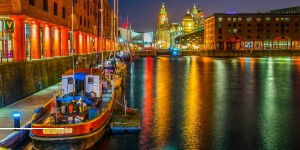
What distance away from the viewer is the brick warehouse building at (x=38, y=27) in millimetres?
39375

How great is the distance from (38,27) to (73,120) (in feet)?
87.0

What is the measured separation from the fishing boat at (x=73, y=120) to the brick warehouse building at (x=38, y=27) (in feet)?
24.8

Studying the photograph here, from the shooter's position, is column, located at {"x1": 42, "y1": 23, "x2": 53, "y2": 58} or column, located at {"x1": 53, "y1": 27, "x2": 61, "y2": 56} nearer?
column, located at {"x1": 42, "y1": 23, "x2": 53, "y2": 58}

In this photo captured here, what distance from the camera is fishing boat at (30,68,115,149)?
74.5 feet

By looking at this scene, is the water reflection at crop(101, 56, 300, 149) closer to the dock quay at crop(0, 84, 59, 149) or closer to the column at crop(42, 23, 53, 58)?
the dock quay at crop(0, 84, 59, 149)

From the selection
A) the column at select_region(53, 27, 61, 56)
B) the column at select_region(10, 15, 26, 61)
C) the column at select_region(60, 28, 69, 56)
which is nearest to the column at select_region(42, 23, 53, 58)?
the column at select_region(53, 27, 61, 56)

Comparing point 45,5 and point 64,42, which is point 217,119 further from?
point 64,42

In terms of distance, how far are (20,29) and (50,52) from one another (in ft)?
46.6

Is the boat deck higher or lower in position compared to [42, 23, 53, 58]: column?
lower

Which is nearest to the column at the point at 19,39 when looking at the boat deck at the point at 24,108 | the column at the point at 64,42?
the boat deck at the point at 24,108

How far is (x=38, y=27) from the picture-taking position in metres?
48.0

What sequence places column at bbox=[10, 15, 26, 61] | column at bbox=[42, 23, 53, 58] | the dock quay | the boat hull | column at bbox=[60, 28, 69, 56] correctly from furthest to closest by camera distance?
column at bbox=[60, 28, 69, 56] < column at bbox=[42, 23, 53, 58] < column at bbox=[10, 15, 26, 61] < the boat hull < the dock quay

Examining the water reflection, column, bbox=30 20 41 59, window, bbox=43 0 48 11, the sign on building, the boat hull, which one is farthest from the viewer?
window, bbox=43 0 48 11

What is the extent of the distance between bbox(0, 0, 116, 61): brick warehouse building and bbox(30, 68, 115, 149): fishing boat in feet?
24.8
